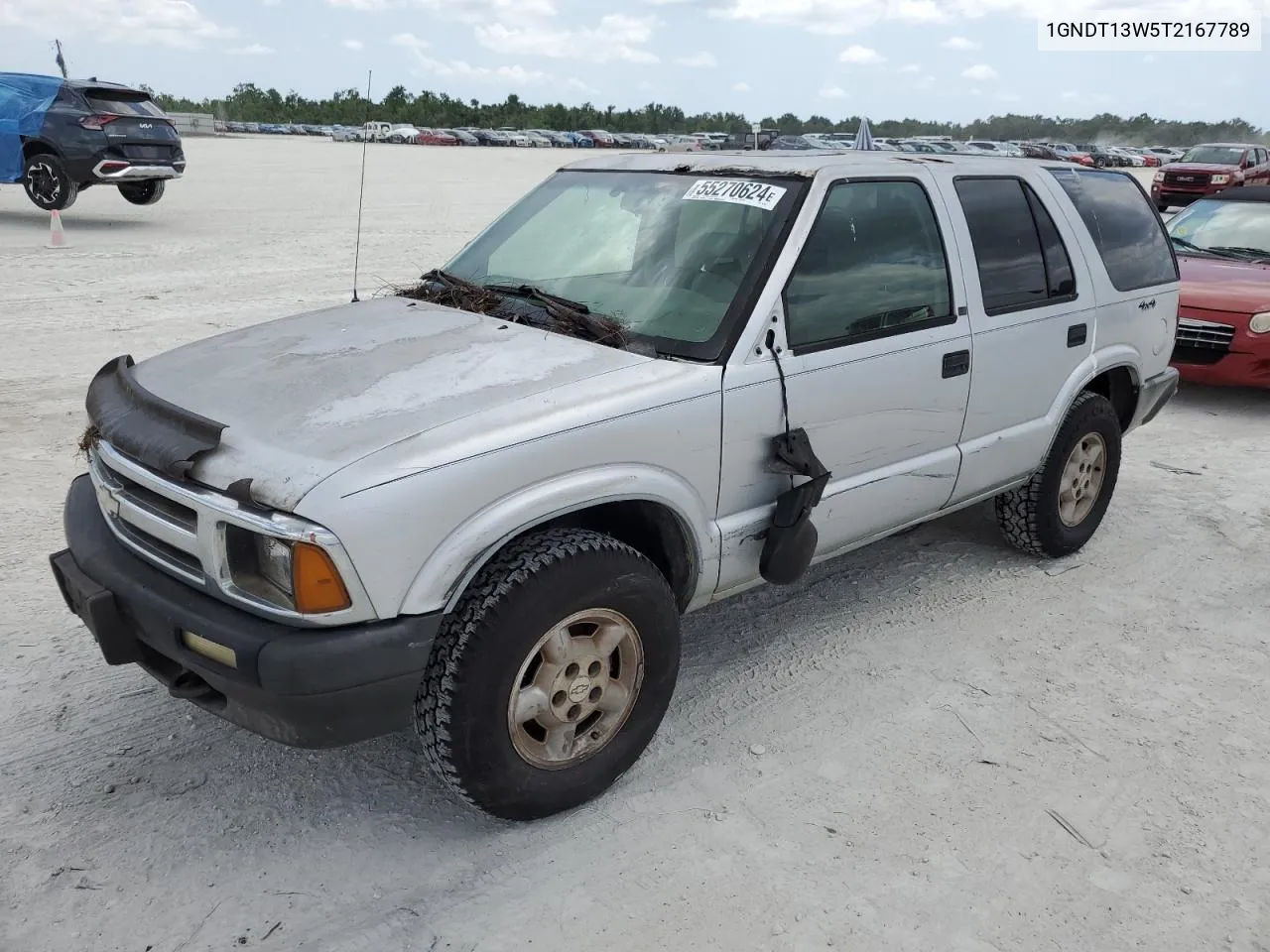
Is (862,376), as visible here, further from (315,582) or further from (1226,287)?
(1226,287)

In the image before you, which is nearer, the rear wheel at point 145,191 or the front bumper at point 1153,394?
the front bumper at point 1153,394

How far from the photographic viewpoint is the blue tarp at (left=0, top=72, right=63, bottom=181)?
524 inches

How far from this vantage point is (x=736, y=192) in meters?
3.59

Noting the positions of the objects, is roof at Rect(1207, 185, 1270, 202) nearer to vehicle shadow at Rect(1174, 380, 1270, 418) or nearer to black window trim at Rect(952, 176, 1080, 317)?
vehicle shadow at Rect(1174, 380, 1270, 418)

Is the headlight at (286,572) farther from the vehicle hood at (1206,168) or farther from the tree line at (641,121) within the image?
the tree line at (641,121)

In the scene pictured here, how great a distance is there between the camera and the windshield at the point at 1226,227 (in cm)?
871

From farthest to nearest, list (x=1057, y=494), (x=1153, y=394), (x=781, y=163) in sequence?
(x=1153, y=394), (x=1057, y=494), (x=781, y=163)

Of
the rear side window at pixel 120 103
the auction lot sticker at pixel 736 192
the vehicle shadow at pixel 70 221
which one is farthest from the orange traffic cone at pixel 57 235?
the auction lot sticker at pixel 736 192

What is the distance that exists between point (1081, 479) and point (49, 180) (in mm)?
13545

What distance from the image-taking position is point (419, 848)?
2850mm

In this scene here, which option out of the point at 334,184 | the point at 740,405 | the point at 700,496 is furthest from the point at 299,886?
the point at 334,184

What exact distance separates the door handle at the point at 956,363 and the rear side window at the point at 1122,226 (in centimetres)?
123

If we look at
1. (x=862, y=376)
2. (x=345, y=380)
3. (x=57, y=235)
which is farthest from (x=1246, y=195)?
(x=57, y=235)

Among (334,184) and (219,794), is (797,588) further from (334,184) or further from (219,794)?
(334,184)
